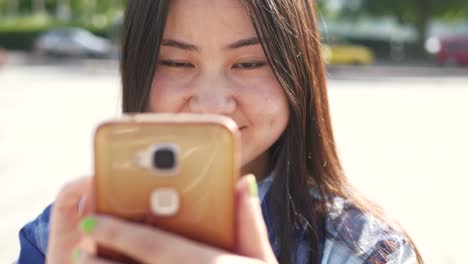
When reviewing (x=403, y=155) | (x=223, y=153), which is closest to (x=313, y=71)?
(x=223, y=153)

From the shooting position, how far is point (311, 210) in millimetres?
1196

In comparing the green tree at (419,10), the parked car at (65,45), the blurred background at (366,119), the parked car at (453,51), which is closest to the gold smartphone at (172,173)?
the blurred background at (366,119)

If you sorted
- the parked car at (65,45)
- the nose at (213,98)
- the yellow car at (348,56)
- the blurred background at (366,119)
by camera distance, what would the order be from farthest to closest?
1. the parked car at (65,45)
2. the yellow car at (348,56)
3. the blurred background at (366,119)
4. the nose at (213,98)

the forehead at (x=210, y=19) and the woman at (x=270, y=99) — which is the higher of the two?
the forehead at (x=210, y=19)

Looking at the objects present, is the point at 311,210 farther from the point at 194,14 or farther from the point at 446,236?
the point at 446,236

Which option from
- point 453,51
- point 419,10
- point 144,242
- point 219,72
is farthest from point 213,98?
point 419,10

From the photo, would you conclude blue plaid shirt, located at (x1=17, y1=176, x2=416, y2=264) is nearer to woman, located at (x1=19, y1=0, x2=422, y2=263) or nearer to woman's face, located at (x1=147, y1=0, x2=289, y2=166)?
woman, located at (x1=19, y1=0, x2=422, y2=263)

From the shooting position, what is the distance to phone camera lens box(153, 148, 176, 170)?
698mm

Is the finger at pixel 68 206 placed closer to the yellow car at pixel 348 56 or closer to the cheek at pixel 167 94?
the cheek at pixel 167 94

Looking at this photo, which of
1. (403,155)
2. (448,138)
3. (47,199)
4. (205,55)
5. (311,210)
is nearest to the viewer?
(205,55)

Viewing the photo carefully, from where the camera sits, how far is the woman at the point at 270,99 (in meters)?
1.09

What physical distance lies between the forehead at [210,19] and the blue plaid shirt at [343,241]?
33cm

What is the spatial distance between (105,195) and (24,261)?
0.55m

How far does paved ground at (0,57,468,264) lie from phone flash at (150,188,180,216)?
1.36 meters
